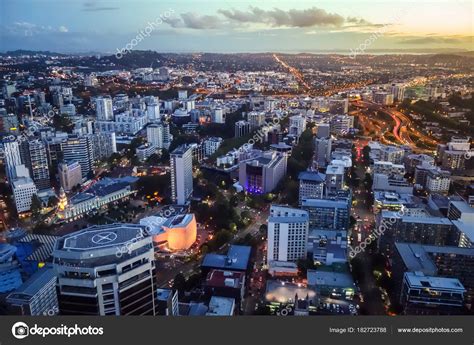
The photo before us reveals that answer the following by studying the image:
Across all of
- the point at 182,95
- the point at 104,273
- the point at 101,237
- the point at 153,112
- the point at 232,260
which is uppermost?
the point at 101,237

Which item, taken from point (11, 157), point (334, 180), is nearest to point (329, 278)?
point (334, 180)

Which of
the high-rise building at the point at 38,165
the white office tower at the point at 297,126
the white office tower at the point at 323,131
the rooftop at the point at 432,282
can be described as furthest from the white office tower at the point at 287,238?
the white office tower at the point at 297,126

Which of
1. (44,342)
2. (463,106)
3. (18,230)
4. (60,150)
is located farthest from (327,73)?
(44,342)

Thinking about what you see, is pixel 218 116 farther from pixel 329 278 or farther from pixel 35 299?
pixel 35 299

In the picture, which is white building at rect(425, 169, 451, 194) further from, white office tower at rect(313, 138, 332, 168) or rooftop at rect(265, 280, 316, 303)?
rooftop at rect(265, 280, 316, 303)

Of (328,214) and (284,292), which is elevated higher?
(328,214)

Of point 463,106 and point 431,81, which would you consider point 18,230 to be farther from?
point 431,81
